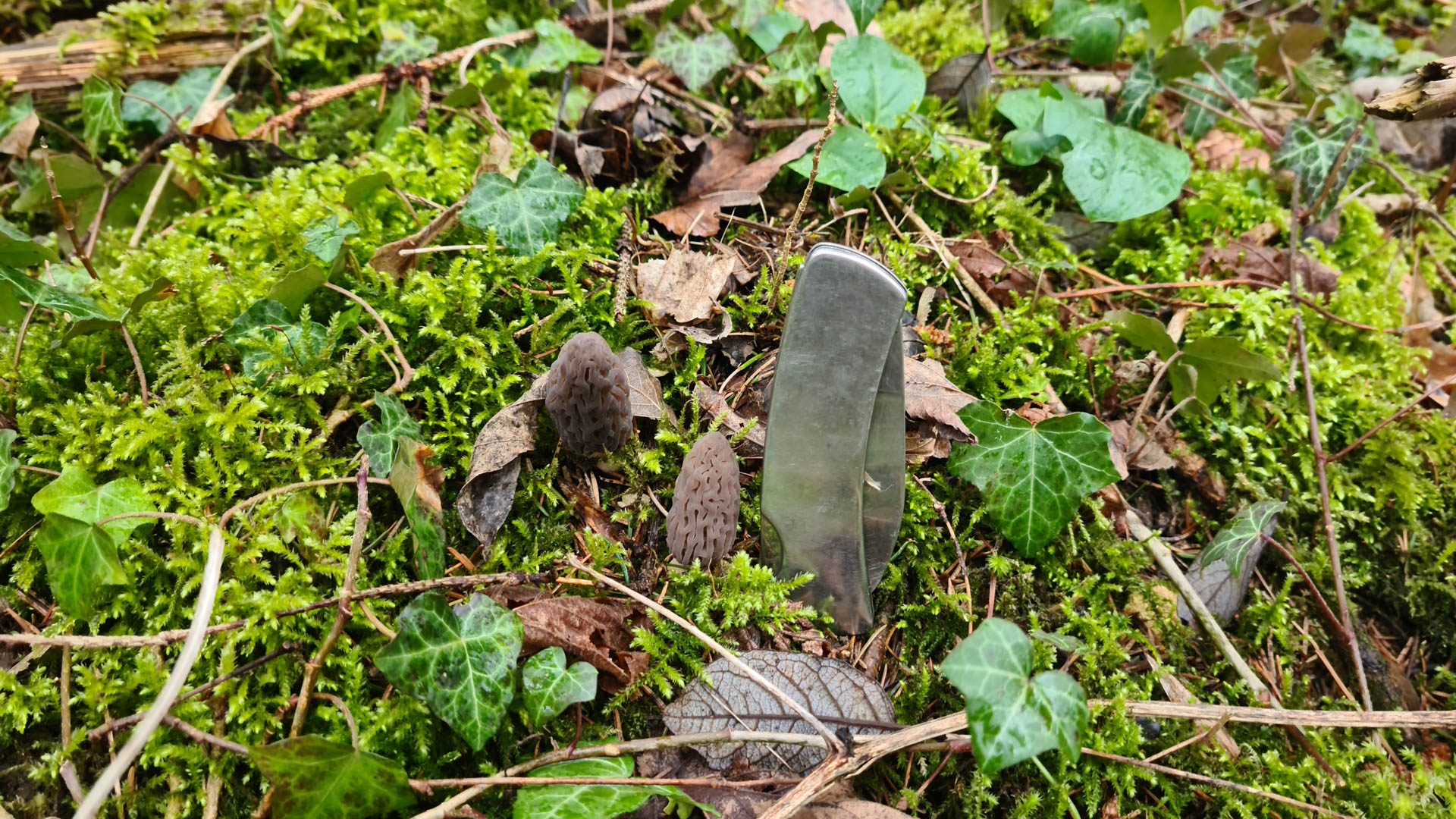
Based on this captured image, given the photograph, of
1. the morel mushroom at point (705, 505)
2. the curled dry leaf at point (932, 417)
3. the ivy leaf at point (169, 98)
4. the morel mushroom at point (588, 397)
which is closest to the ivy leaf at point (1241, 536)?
the curled dry leaf at point (932, 417)

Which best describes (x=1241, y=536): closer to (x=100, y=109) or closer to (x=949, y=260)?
(x=949, y=260)

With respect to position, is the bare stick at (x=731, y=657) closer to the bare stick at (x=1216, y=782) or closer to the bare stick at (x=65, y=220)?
the bare stick at (x=1216, y=782)

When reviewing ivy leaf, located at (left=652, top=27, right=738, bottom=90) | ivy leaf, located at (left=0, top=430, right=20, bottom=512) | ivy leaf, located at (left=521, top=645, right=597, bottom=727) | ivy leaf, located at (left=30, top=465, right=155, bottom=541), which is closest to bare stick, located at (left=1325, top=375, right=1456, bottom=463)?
ivy leaf, located at (left=521, top=645, right=597, bottom=727)

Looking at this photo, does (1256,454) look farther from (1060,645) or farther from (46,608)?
(46,608)

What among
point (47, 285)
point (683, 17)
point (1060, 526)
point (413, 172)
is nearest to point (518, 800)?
point (1060, 526)

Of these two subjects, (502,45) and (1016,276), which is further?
(502,45)

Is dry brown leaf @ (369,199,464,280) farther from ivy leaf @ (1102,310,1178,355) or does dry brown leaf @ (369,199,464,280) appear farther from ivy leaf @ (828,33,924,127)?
ivy leaf @ (1102,310,1178,355)

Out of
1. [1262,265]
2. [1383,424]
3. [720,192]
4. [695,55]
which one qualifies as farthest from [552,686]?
[1262,265]
